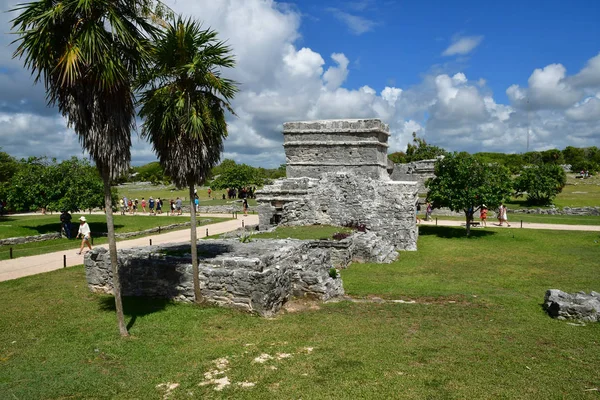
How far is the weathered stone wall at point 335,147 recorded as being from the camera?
1005 inches

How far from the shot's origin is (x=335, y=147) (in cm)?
2639

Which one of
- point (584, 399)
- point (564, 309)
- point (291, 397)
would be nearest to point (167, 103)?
point (291, 397)

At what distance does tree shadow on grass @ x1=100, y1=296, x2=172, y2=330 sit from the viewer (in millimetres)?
10574

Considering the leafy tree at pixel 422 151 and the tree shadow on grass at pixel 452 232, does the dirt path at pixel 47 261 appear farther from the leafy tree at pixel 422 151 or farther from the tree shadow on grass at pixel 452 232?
the leafy tree at pixel 422 151


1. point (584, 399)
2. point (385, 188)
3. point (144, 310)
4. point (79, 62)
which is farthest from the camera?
point (385, 188)

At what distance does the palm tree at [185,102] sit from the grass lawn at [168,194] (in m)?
29.9

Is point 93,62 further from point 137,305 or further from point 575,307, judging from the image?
point 575,307

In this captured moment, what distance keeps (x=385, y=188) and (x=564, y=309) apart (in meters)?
12.0

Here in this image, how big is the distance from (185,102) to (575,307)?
35.7ft

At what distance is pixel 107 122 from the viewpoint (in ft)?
28.0

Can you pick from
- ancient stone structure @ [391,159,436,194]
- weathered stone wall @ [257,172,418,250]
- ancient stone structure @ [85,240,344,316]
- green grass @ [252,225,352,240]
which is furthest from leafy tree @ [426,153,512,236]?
ancient stone structure @ [391,159,436,194]

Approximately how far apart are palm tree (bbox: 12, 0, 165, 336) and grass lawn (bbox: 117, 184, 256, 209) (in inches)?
1237

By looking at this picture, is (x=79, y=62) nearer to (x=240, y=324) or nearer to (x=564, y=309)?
(x=240, y=324)

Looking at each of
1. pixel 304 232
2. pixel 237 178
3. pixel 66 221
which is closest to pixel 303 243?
pixel 304 232
